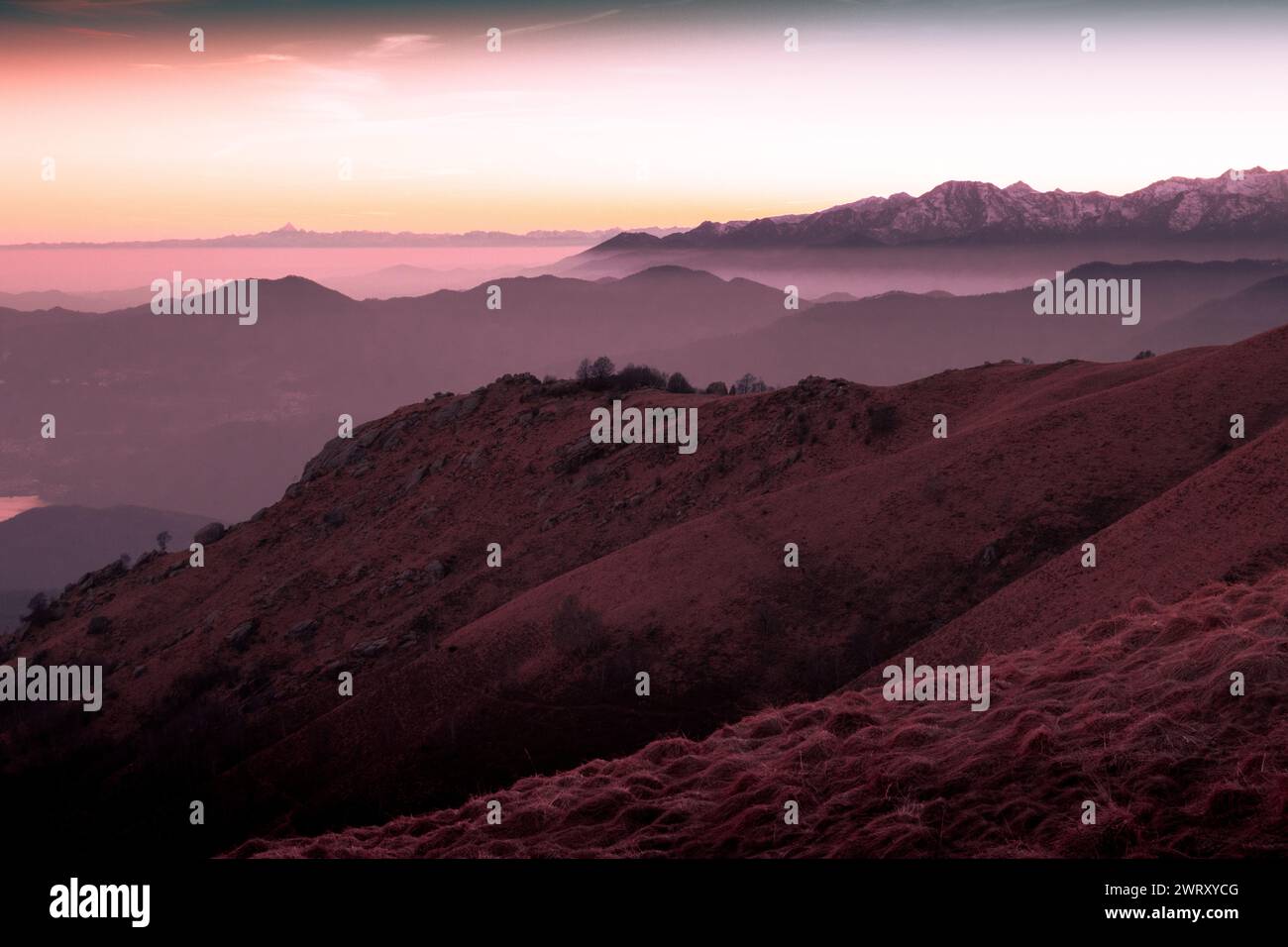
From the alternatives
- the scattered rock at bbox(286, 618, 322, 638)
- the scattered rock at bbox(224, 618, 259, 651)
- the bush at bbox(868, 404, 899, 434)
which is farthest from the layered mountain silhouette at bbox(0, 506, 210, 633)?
the bush at bbox(868, 404, 899, 434)

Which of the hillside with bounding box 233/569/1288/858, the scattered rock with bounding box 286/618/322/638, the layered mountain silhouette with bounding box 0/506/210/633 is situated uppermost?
the hillside with bounding box 233/569/1288/858

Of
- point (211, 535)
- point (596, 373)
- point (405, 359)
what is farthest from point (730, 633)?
point (405, 359)

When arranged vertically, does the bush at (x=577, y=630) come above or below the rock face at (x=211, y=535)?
above

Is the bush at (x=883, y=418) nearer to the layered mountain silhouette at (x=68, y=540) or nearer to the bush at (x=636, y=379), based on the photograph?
the bush at (x=636, y=379)

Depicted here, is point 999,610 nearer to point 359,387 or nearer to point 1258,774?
point 1258,774

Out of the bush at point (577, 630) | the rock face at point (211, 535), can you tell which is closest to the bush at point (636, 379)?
the rock face at point (211, 535)

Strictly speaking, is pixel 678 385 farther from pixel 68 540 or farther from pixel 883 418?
pixel 68 540

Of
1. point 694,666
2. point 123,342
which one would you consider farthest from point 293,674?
point 123,342

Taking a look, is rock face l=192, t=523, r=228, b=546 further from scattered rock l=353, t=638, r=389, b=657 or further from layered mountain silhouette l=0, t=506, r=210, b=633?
layered mountain silhouette l=0, t=506, r=210, b=633
